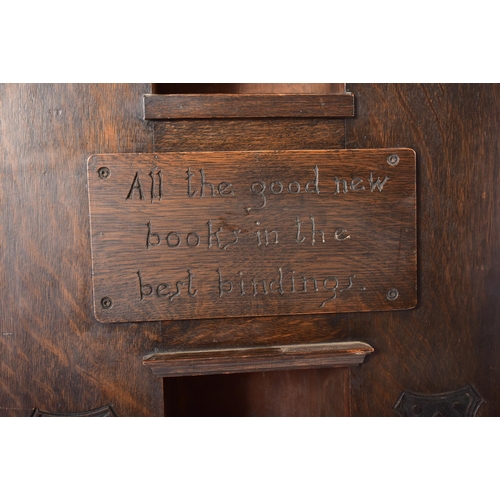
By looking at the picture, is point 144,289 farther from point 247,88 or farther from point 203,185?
point 247,88

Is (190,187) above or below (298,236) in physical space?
above

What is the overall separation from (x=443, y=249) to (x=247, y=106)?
639mm

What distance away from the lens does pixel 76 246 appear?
1179 mm

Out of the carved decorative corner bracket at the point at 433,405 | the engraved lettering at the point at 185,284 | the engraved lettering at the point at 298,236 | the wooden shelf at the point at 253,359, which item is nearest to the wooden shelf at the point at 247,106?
the engraved lettering at the point at 298,236

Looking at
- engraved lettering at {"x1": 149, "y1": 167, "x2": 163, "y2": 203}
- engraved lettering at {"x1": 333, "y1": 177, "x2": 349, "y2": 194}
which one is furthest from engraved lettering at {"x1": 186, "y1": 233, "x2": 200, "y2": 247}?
engraved lettering at {"x1": 333, "y1": 177, "x2": 349, "y2": 194}

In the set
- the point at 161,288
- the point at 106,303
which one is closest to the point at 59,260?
the point at 106,303

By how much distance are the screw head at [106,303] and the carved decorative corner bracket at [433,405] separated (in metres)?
0.80

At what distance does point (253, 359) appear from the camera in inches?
46.9

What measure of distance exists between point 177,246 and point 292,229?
30 centimetres

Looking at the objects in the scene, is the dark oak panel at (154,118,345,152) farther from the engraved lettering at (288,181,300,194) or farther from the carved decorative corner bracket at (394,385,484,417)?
the carved decorative corner bracket at (394,385,484,417)

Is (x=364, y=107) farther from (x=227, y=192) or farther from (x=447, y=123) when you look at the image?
(x=227, y=192)

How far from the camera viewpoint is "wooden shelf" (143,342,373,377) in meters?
1.18

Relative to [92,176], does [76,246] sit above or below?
below

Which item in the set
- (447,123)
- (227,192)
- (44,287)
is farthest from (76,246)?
(447,123)
